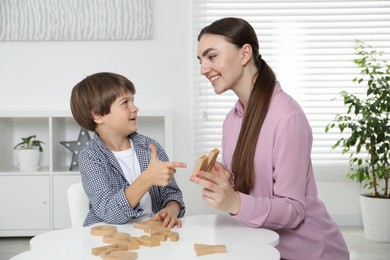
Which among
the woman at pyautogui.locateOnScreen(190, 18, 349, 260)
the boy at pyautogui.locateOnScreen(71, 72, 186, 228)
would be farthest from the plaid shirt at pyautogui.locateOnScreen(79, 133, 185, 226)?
the woman at pyautogui.locateOnScreen(190, 18, 349, 260)

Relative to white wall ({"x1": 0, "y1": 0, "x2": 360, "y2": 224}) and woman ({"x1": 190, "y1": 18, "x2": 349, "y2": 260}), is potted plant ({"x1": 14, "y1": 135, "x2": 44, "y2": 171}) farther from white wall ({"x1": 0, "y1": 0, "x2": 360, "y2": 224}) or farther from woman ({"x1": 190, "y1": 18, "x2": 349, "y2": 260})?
woman ({"x1": 190, "y1": 18, "x2": 349, "y2": 260})

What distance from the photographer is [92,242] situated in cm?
164

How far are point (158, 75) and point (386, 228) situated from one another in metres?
2.00

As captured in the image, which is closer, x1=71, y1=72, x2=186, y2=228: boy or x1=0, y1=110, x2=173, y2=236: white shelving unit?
x1=71, y1=72, x2=186, y2=228: boy

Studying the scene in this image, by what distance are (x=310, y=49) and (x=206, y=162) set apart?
3.24 meters

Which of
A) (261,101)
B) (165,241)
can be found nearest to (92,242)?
(165,241)

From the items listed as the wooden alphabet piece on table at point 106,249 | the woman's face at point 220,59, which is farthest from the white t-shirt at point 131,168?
the wooden alphabet piece on table at point 106,249

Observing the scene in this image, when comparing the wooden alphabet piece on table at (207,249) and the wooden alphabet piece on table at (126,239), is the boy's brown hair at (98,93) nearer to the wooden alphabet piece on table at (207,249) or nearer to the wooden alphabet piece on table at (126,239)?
the wooden alphabet piece on table at (126,239)

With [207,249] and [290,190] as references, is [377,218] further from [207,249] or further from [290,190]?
[207,249]

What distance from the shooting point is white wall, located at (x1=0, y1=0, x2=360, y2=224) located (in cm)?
467

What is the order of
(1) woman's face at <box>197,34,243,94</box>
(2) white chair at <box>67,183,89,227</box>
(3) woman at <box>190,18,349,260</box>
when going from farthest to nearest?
(2) white chair at <box>67,183,89,227</box> → (1) woman's face at <box>197,34,243,94</box> → (3) woman at <box>190,18,349,260</box>

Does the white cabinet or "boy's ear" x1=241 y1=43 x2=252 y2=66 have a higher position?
"boy's ear" x1=241 y1=43 x2=252 y2=66

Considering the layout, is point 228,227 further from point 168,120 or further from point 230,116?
point 168,120

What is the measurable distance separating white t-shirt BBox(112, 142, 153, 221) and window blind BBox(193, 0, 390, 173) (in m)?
2.44
